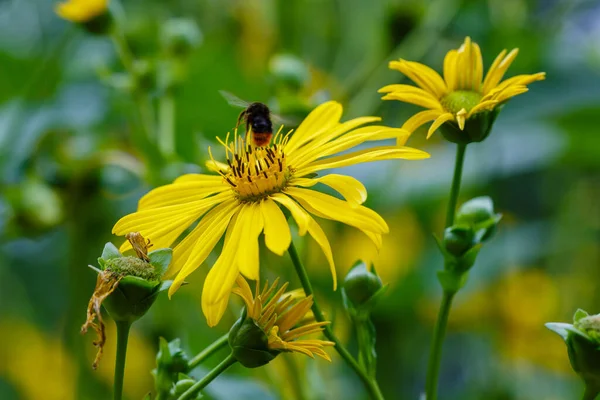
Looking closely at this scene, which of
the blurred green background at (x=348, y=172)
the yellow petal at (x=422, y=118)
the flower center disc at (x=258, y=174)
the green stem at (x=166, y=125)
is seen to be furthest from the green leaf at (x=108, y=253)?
the blurred green background at (x=348, y=172)

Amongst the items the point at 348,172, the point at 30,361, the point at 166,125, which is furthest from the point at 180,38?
the point at 30,361

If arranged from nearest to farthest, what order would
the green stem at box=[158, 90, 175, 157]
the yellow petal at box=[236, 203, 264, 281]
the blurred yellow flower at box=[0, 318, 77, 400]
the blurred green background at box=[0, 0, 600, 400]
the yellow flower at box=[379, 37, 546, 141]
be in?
the yellow petal at box=[236, 203, 264, 281], the yellow flower at box=[379, 37, 546, 141], the green stem at box=[158, 90, 175, 157], the blurred green background at box=[0, 0, 600, 400], the blurred yellow flower at box=[0, 318, 77, 400]

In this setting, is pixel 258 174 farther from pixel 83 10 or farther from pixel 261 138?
pixel 83 10

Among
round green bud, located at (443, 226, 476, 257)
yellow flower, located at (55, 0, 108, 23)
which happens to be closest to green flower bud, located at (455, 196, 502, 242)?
round green bud, located at (443, 226, 476, 257)

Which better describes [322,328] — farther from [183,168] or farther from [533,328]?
[533,328]

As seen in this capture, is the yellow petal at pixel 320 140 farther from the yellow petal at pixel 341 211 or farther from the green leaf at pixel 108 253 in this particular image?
the green leaf at pixel 108 253

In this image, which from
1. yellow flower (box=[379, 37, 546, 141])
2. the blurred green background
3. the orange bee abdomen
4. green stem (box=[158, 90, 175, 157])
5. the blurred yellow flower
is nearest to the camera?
yellow flower (box=[379, 37, 546, 141])

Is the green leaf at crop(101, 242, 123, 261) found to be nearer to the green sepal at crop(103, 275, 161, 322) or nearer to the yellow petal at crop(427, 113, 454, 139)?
the green sepal at crop(103, 275, 161, 322)

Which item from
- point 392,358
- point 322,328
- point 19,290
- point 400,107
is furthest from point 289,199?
point 19,290
